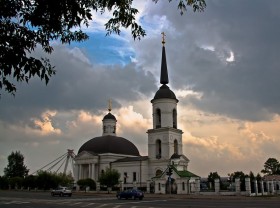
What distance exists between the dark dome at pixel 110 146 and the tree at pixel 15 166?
32321mm

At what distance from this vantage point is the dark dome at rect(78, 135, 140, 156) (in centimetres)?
8544

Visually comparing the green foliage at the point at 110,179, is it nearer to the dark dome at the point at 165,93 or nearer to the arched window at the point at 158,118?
the arched window at the point at 158,118

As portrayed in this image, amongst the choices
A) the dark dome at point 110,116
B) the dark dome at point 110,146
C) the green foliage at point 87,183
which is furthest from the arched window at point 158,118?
the dark dome at point 110,116

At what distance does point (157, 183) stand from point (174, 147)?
14304 millimetres

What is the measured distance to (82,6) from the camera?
7.51 m

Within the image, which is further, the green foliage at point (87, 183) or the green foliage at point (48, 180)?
the green foliage at point (48, 180)

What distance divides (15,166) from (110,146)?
42.9 metres

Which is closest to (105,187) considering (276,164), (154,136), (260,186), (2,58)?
(154,136)

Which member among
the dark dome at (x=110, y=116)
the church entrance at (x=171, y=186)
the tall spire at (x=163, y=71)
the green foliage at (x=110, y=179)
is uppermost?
the tall spire at (x=163, y=71)

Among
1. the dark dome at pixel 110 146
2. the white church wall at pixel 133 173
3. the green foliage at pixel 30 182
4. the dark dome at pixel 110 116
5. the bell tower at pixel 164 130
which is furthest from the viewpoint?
the dark dome at pixel 110 116

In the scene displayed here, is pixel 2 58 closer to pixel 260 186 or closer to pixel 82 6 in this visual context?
pixel 82 6

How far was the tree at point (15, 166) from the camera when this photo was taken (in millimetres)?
113438

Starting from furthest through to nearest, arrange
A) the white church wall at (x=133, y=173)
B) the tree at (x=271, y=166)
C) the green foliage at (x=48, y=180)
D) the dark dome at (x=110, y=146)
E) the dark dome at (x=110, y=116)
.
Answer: the tree at (x=271, y=166)
the dark dome at (x=110, y=116)
the dark dome at (x=110, y=146)
the green foliage at (x=48, y=180)
the white church wall at (x=133, y=173)

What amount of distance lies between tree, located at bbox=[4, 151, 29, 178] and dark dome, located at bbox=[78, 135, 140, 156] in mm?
32321
